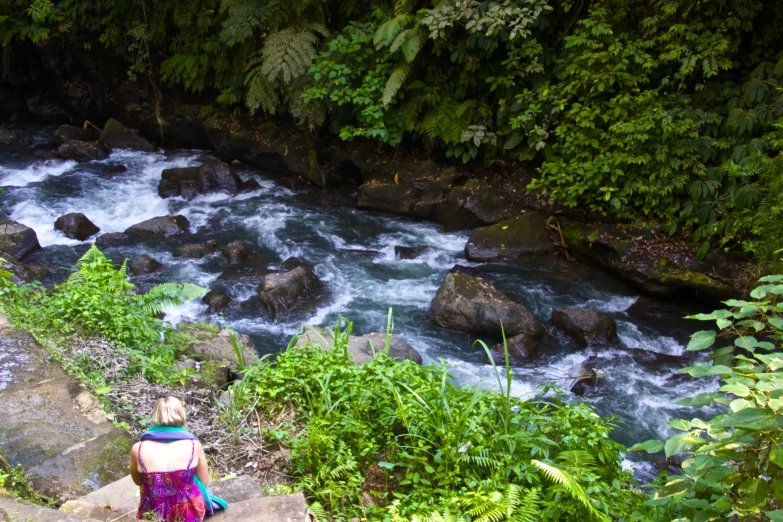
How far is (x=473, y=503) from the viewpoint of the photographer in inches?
123

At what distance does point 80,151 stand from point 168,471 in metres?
11.7

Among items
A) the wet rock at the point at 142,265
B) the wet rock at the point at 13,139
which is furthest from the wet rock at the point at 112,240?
the wet rock at the point at 13,139

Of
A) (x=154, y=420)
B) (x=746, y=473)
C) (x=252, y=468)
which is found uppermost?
(x=746, y=473)

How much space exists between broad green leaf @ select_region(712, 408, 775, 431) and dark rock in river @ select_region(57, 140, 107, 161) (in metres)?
13.2

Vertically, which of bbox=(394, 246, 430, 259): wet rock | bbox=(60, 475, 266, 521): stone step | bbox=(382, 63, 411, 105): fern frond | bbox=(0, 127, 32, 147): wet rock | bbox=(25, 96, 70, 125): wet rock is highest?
bbox=(382, 63, 411, 105): fern frond

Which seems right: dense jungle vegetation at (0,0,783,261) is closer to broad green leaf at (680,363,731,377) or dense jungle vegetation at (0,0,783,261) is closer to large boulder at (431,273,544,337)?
large boulder at (431,273,544,337)

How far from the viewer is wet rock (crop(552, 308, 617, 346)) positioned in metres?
7.48

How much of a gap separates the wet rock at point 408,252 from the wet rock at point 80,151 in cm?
729

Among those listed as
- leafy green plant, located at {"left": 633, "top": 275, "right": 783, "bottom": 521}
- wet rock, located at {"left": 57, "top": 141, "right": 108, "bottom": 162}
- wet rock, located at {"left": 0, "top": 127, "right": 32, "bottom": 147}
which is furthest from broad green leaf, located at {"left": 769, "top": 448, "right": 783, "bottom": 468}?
wet rock, located at {"left": 0, "top": 127, "right": 32, "bottom": 147}

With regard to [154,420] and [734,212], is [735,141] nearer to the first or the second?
[734,212]

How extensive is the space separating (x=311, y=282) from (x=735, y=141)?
234 inches

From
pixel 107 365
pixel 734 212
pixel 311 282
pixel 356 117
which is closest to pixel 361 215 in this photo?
pixel 356 117

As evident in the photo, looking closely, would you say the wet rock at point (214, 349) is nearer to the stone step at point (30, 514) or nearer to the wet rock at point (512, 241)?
the stone step at point (30, 514)

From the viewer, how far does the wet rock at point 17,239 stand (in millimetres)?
8680
